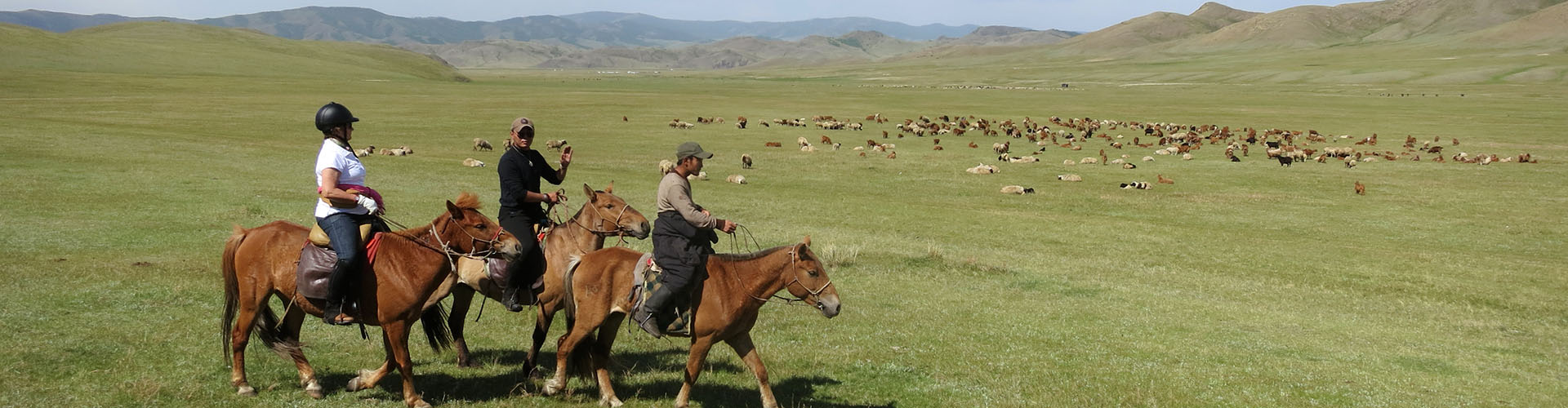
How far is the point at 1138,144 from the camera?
5119 cm

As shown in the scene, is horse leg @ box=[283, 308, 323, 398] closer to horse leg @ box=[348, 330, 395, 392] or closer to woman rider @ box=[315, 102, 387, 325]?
horse leg @ box=[348, 330, 395, 392]

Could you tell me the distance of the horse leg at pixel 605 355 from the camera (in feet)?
29.5

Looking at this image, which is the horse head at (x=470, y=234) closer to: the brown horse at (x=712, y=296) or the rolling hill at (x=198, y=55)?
the brown horse at (x=712, y=296)

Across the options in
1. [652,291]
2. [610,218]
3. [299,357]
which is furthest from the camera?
[610,218]

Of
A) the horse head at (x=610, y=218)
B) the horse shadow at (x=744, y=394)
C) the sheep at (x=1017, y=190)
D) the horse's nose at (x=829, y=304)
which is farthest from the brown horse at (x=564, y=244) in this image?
the sheep at (x=1017, y=190)

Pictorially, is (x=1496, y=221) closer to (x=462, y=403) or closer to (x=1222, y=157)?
(x=1222, y=157)

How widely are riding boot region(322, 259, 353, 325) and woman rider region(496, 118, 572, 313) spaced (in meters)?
1.54

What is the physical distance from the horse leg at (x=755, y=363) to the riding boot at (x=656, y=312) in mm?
592

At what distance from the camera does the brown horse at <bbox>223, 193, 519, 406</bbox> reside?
8.49 metres

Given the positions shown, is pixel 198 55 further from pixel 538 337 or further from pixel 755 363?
pixel 755 363

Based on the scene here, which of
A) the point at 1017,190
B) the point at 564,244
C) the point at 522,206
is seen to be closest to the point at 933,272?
the point at 564,244

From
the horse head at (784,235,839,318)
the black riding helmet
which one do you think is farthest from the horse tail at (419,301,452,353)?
the horse head at (784,235,839,318)

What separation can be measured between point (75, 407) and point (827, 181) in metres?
28.5

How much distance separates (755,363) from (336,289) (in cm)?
358
